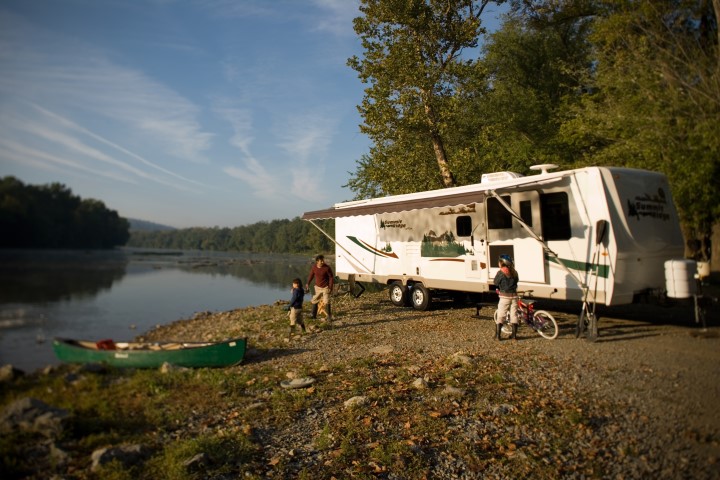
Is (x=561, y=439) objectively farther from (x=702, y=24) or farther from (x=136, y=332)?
(x=702, y=24)

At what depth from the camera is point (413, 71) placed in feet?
64.6

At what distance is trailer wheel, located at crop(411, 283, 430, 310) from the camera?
14.1 meters

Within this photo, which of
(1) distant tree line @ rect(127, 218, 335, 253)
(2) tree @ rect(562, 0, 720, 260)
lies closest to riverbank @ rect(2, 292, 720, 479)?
(2) tree @ rect(562, 0, 720, 260)

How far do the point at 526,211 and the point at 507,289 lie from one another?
2.36 metres

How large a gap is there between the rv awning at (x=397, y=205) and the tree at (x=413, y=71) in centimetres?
549

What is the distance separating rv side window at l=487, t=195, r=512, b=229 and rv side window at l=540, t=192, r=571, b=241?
950 millimetres

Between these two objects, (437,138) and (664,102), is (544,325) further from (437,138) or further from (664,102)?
(437,138)

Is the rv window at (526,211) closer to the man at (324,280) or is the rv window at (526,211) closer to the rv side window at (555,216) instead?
the rv side window at (555,216)

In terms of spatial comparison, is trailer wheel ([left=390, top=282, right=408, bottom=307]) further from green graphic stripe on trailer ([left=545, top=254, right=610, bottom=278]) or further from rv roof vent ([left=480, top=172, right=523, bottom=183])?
green graphic stripe on trailer ([left=545, top=254, right=610, bottom=278])

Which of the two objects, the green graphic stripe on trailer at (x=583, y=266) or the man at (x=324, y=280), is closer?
the green graphic stripe on trailer at (x=583, y=266)

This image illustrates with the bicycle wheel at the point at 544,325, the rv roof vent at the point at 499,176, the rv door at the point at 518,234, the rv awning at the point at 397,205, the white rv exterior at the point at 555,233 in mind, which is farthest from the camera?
the rv roof vent at the point at 499,176

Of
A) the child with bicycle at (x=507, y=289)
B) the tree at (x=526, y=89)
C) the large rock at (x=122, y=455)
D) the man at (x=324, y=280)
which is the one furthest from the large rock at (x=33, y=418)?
the tree at (x=526, y=89)

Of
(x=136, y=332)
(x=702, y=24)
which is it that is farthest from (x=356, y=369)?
(x=702, y=24)

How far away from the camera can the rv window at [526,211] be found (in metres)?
10.8
